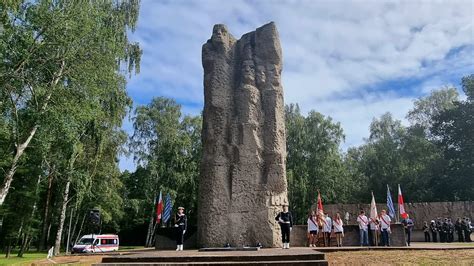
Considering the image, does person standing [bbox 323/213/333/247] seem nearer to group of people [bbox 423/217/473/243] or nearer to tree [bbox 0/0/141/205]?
group of people [bbox 423/217/473/243]

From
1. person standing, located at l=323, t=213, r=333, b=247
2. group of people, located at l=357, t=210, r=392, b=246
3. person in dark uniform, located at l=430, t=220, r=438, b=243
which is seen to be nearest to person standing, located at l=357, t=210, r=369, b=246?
group of people, located at l=357, t=210, r=392, b=246

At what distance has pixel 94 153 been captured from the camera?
29.0m

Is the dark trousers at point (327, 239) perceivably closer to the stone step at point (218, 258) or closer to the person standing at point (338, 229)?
the person standing at point (338, 229)

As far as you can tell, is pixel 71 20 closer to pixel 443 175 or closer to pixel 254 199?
pixel 254 199

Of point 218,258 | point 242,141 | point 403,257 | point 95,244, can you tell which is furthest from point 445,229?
point 95,244

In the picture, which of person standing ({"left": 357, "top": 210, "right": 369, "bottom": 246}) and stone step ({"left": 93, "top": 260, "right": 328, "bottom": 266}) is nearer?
stone step ({"left": 93, "top": 260, "right": 328, "bottom": 266})

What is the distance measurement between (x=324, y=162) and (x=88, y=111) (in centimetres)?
2946

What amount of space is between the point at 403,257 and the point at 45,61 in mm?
15145

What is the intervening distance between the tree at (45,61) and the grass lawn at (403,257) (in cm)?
1217

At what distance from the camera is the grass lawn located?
37.4 ft

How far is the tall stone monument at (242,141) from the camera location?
14.7 metres

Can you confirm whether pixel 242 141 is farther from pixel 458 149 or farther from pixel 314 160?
pixel 458 149

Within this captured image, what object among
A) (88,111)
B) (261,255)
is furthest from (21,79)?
(261,255)

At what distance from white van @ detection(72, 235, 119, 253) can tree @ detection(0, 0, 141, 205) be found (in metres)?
12.3
